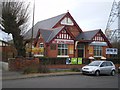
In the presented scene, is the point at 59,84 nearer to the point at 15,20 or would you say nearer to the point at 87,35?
the point at 15,20

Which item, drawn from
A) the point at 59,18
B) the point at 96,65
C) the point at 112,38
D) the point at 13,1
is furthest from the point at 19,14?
the point at 112,38

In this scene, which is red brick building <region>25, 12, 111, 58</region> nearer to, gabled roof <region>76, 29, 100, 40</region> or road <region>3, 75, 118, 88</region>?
gabled roof <region>76, 29, 100, 40</region>

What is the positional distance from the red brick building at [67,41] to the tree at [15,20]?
19.2 ft

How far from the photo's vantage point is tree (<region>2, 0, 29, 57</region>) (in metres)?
28.9

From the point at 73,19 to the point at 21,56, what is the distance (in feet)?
65.7

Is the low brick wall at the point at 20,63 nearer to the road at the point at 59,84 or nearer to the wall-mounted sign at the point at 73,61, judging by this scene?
the wall-mounted sign at the point at 73,61

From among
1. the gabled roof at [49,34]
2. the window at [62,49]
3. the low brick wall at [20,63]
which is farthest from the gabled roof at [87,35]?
the low brick wall at [20,63]

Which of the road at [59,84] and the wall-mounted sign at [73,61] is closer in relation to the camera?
the road at [59,84]

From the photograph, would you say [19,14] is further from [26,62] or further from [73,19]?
[73,19]

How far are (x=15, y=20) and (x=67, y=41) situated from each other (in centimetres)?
1212

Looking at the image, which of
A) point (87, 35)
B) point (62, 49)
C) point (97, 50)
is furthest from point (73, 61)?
point (87, 35)

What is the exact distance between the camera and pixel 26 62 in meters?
27.8

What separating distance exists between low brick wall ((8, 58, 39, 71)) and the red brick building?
24.2 ft

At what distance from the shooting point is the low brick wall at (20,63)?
88.5 feet
